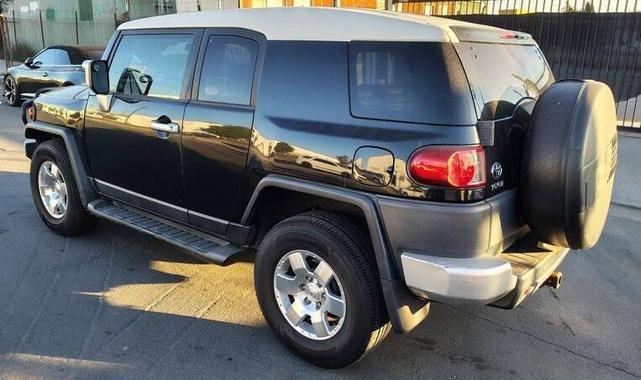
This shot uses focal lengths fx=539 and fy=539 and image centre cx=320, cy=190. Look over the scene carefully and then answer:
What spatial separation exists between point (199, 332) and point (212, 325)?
107mm

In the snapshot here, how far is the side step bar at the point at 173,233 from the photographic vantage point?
3.41 m

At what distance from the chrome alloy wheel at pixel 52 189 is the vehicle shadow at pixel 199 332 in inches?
19.5

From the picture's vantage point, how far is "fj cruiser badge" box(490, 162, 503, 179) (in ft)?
8.54

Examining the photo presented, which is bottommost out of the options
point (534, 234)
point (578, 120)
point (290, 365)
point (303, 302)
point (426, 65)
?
point (290, 365)

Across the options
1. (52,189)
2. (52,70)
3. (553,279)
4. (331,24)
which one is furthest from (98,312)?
(52,70)

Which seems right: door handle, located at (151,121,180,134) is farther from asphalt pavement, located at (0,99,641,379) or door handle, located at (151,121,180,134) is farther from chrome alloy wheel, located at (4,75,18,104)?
chrome alloy wheel, located at (4,75,18,104)

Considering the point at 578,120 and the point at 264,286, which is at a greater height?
the point at 578,120

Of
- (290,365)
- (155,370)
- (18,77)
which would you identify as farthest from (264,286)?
(18,77)

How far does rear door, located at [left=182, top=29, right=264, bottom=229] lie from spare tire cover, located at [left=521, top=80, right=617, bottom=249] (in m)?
1.58

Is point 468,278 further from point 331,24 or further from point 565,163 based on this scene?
point 331,24

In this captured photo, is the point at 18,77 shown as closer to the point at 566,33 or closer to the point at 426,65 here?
the point at 566,33

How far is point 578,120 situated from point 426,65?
0.77 meters

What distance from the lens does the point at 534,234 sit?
2.79 meters

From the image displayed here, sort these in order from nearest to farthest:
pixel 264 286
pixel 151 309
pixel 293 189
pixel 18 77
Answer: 1. pixel 293 189
2. pixel 264 286
3. pixel 151 309
4. pixel 18 77
